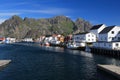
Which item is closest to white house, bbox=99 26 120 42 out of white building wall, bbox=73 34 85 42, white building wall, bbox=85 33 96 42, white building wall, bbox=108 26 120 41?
white building wall, bbox=108 26 120 41

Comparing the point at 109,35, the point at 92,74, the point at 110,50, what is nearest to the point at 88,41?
the point at 109,35

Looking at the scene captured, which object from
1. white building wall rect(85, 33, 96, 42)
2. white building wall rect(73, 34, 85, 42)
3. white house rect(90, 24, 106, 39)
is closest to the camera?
white house rect(90, 24, 106, 39)

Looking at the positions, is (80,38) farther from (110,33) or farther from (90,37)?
(110,33)

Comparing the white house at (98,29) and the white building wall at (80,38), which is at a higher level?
the white house at (98,29)

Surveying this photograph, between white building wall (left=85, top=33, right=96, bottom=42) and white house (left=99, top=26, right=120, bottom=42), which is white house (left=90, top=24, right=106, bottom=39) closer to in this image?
white building wall (left=85, top=33, right=96, bottom=42)

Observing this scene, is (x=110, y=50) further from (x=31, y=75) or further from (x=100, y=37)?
(x=31, y=75)

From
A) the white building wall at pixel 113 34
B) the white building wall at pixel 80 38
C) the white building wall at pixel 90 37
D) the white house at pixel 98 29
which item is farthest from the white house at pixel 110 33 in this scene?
the white building wall at pixel 80 38

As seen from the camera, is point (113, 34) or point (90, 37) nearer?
point (113, 34)

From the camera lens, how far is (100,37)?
132 m

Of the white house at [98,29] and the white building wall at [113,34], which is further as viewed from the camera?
the white house at [98,29]

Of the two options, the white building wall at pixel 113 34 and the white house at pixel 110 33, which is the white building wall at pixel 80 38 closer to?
the white house at pixel 110 33

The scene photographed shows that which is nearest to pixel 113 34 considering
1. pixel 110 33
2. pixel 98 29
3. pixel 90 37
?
pixel 110 33

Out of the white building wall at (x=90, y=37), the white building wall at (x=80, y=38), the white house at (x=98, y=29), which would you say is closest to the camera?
the white house at (x=98, y=29)

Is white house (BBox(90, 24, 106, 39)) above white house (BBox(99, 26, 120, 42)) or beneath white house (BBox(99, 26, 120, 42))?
above
